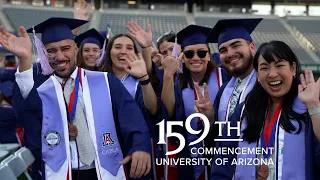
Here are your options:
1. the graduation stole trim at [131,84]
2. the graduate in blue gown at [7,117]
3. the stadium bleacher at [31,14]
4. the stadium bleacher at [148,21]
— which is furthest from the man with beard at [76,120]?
the stadium bleacher at [31,14]

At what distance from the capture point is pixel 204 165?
3084mm

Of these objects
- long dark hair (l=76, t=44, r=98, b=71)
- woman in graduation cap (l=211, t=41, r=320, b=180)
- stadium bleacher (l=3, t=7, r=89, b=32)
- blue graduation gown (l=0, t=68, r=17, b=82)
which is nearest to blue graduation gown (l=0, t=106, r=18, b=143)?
blue graduation gown (l=0, t=68, r=17, b=82)

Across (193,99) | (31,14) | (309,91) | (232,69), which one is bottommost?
(193,99)

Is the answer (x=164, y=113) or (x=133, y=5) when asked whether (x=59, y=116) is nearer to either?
(x=164, y=113)

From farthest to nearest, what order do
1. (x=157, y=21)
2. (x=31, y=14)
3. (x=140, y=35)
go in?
1. (x=157, y=21)
2. (x=31, y=14)
3. (x=140, y=35)

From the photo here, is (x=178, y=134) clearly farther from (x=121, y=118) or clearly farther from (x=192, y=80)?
(x=121, y=118)

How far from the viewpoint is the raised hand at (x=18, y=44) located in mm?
2297

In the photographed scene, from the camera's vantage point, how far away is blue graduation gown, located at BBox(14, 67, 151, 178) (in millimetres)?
2273

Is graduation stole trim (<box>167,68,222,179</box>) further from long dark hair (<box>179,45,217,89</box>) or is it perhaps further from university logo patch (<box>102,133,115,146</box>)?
university logo patch (<box>102,133,115,146</box>)

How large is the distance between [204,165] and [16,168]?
155cm

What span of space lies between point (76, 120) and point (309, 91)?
1.21 meters

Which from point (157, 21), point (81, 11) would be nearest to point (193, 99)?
point (81, 11)

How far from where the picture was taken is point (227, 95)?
8.92ft

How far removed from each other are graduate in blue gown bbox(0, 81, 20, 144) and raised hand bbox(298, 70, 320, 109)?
11.6 feet
